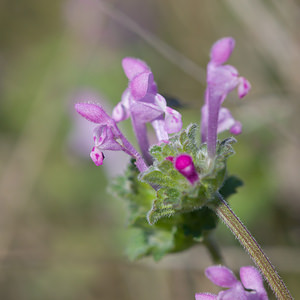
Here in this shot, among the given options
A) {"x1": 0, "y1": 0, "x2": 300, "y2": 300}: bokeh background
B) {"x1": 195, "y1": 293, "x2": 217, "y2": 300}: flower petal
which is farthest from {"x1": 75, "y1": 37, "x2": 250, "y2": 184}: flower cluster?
{"x1": 0, "y1": 0, "x2": 300, "y2": 300}: bokeh background

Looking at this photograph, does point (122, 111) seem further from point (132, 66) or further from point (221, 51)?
point (221, 51)

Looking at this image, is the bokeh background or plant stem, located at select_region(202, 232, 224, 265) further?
the bokeh background

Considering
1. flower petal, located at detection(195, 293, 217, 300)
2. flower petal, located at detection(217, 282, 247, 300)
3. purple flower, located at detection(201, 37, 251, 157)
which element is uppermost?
purple flower, located at detection(201, 37, 251, 157)

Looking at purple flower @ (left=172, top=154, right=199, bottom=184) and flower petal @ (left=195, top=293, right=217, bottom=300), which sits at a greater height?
purple flower @ (left=172, top=154, right=199, bottom=184)

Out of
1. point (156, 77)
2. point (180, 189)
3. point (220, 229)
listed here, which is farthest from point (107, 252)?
point (180, 189)

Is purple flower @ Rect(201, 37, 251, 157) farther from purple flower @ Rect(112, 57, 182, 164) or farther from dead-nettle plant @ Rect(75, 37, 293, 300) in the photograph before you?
purple flower @ Rect(112, 57, 182, 164)

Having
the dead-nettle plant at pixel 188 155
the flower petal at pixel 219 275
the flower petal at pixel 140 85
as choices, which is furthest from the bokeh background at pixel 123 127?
the flower petal at pixel 219 275

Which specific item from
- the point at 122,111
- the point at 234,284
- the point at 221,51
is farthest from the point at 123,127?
the point at 234,284

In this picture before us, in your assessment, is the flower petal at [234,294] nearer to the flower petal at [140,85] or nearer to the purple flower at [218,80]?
the purple flower at [218,80]
